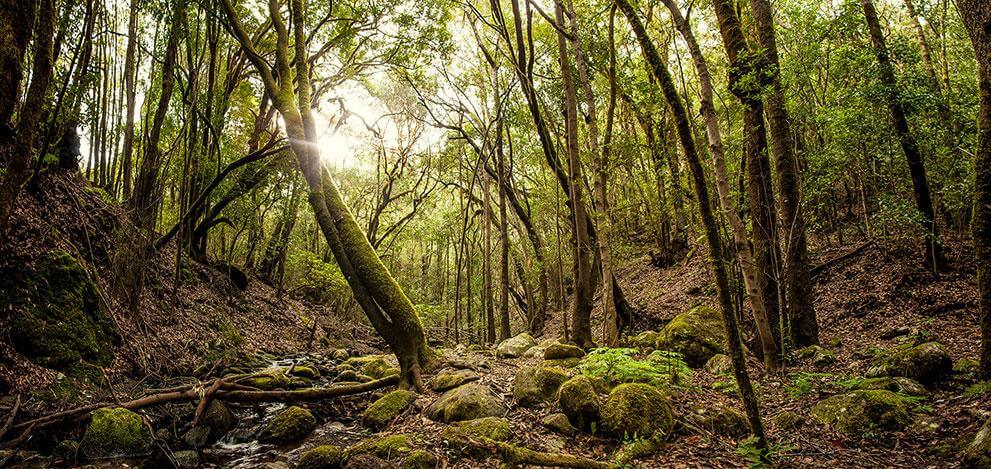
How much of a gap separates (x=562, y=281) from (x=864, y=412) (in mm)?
6660

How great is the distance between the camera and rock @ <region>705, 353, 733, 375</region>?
7345mm

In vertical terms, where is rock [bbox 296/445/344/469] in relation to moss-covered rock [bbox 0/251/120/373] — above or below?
below

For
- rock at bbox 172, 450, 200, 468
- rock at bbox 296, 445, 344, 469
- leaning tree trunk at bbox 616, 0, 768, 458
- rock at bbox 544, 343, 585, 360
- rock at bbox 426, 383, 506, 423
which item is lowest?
rock at bbox 172, 450, 200, 468

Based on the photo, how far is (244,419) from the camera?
7539 mm

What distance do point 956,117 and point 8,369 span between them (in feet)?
58.1

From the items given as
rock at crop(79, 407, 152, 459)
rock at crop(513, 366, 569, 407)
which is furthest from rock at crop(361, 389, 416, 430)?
rock at crop(79, 407, 152, 459)

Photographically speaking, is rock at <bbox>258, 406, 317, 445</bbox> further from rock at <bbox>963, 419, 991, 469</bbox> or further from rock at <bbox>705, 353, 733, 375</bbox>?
rock at <bbox>963, 419, 991, 469</bbox>

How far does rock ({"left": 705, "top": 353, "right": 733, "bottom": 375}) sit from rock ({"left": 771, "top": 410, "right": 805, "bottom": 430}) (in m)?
1.85

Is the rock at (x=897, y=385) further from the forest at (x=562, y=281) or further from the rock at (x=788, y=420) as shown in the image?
the rock at (x=788, y=420)

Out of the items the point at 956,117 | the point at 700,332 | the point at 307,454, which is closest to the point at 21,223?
the point at 307,454

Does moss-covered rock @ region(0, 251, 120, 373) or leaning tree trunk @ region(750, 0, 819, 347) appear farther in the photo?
leaning tree trunk @ region(750, 0, 819, 347)

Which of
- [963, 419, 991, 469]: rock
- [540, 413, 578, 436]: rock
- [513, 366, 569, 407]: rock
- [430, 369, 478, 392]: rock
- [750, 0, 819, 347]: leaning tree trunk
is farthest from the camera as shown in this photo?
[750, 0, 819, 347]: leaning tree trunk

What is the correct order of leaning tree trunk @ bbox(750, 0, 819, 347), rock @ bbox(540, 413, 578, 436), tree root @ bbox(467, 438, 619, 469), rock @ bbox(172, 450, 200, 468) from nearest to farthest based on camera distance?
tree root @ bbox(467, 438, 619, 469) < rock @ bbox(540, 413, 578, 436) < rock @ bbox(172, 450, 200, 468) < leaning tree trunk @ bbox(750, 0, 819, 347)

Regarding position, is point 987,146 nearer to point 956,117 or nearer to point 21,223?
point 956,117
